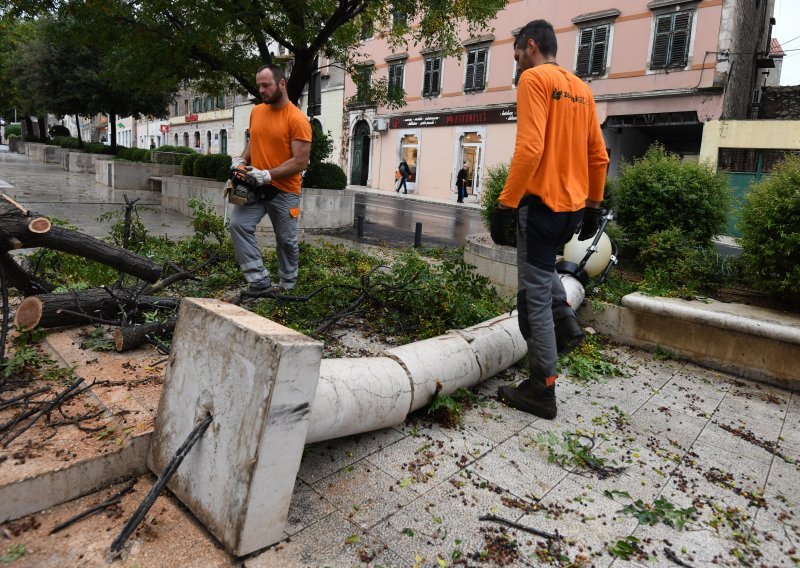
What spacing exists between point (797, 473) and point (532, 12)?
24.5 m

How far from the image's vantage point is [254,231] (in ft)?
14.8

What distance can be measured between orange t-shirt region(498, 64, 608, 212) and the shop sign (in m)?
21.4

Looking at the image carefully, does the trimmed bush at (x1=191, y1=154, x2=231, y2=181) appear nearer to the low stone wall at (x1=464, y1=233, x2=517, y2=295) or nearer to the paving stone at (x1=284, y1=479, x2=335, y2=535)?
the low stone wall at (x1=464, y1=233, x2=517, y2=295)

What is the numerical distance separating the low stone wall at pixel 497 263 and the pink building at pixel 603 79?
817 centimetres

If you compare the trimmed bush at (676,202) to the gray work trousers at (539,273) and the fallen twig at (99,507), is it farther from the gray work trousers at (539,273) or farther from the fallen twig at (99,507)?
the fallen twig at (99,507)

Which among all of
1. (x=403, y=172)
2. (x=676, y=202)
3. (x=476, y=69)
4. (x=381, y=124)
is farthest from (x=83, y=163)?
(x=676, y=202)

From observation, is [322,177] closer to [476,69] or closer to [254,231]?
[254,231]

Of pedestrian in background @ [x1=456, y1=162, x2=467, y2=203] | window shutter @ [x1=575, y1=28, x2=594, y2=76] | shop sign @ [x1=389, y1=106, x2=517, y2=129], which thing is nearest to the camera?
window shutter @ [x1=575, y1=28, x2=594, y2=76]

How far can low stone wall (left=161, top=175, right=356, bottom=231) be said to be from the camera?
36.4ft

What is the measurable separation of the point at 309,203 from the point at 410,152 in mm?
19554

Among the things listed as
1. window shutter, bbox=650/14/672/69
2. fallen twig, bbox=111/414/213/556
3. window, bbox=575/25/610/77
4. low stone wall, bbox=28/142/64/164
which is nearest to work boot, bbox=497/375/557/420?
fallen twig, bbox=111/414/213/556

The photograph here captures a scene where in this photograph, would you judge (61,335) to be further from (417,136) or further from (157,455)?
(417,136)

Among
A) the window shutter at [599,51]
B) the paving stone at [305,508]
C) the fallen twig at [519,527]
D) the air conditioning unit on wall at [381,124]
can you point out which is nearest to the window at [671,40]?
the window shutter at [599,51]

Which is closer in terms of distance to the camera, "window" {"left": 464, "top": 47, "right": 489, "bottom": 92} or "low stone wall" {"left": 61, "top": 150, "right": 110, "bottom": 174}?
"low stone wall" {"left": 61, "top": 150, "right": 110, "bottom": 174}
